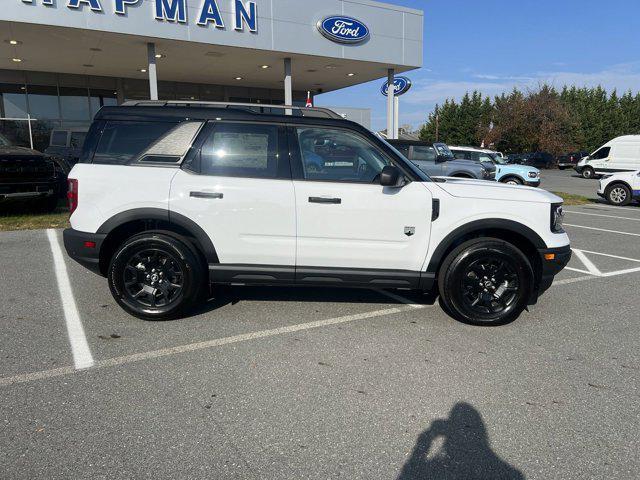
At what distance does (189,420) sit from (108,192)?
2342mm

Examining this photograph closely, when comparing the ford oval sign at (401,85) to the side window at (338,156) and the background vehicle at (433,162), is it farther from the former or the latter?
the side window at (338,156)

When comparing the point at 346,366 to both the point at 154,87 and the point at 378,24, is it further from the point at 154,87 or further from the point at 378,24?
the point at 378,24

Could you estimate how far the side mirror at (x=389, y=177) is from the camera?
13.2 feet

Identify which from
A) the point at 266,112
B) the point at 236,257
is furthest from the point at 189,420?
the point at 266,112

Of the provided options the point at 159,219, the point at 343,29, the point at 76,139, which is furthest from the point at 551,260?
the point at 76,139

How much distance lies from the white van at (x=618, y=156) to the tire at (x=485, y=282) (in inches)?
1005

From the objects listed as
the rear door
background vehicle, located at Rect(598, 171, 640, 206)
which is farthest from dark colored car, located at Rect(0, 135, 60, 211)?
background vehicle, located at Rect(598, 171, 640, 206)

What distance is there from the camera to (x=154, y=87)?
1508 cm

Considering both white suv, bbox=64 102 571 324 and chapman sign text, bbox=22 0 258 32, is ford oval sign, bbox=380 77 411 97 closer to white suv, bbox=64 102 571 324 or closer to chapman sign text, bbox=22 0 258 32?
chapman sign text, bbox=22 0 258 32

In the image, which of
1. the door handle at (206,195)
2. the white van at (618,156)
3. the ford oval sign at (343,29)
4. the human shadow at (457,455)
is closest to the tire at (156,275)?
the door handle at (206,195)

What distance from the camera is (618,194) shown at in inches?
609

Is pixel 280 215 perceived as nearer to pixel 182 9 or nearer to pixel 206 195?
pixel 206 195

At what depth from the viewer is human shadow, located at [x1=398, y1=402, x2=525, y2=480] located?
2.37 m

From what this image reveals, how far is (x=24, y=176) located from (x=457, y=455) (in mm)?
9695
